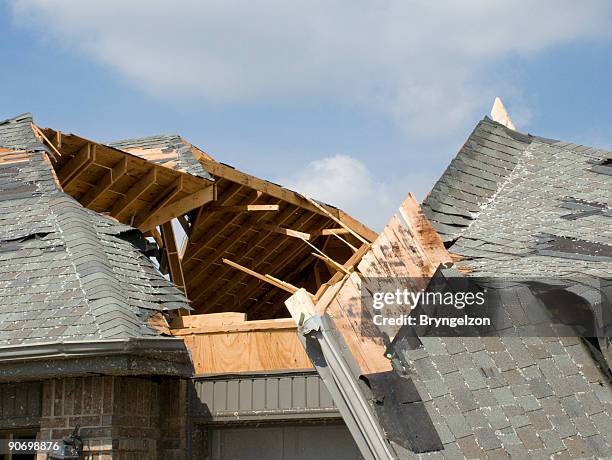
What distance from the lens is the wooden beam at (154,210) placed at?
1509cm

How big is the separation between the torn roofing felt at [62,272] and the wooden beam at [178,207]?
8.60 ft

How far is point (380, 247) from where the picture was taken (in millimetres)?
9102

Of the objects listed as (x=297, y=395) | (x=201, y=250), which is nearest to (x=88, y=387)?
(x=297, y=395)

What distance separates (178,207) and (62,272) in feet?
15.4

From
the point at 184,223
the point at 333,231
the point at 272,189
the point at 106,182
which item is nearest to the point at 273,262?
the point at 333,231

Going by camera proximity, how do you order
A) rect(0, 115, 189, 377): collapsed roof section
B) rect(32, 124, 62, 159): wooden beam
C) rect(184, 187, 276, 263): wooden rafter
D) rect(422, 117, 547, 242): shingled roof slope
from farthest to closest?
rect(184, 187, 276, 263): wooden rafter < rect(32, 124, 62, 159): wooden beam < rect(422, 117, 547, 242): shingled roof slope < rect(0, 115, 189, 377): collapsed roof section

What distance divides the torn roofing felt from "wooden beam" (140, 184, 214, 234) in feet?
8.60

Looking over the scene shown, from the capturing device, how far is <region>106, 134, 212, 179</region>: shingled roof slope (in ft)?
48.9

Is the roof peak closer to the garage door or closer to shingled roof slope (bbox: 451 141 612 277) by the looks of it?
shingled roof slope (bbox: 451 141 612 277)

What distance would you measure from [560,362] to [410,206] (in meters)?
2.32

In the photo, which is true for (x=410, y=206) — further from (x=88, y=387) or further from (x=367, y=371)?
(x=88, y=387)

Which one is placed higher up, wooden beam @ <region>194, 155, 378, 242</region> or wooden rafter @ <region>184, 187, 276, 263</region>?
wooden beam @ <region>194, 155, 378, 242</region>

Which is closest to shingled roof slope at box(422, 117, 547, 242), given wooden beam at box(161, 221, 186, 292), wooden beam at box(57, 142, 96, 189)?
wooden beam at box(57, 142, 96, 189)

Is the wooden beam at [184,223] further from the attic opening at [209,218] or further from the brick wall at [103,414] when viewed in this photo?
the brick wall at [103,414]
